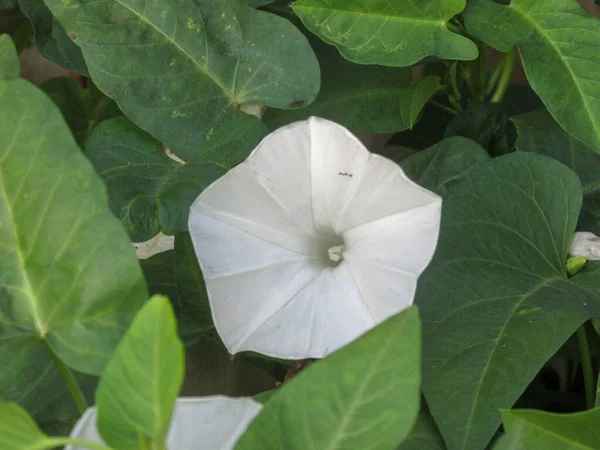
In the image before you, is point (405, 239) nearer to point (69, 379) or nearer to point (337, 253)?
point (337, 253)

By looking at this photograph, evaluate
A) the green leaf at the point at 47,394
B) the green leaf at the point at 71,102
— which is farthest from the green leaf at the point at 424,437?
the green leaf at the point at 71,102

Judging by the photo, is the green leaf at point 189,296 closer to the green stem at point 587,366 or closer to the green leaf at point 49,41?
the green leaf at point 49,41

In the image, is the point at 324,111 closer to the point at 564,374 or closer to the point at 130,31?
the point at 130,31

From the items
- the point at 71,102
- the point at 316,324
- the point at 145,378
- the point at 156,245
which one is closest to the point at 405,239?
the point at 316,324

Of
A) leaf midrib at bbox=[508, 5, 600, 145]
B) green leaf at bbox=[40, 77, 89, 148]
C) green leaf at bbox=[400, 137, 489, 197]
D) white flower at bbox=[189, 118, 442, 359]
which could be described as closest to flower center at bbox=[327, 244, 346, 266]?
white flower at bbox=[189, 118, 442, 359]

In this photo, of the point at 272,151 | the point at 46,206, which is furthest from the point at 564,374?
the point at 46,206

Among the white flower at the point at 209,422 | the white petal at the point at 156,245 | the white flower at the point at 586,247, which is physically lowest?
the white petal at the point at 156,245

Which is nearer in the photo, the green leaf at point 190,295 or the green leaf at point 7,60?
the green leaf at point 7,60

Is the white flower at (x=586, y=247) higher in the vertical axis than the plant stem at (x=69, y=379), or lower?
→ higher

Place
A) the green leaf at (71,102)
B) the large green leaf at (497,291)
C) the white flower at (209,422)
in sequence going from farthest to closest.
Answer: the green leaf at (71,102) → the large green leaf at (497,291) → the white flower at (209,422)
